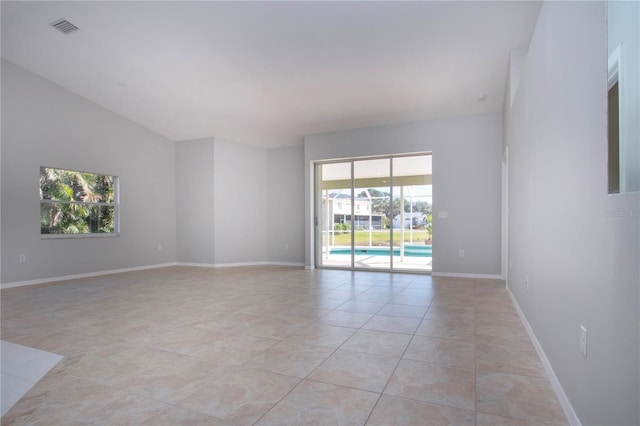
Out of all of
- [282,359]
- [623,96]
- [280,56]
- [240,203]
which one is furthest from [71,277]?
[623,96]

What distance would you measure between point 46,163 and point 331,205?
552cm

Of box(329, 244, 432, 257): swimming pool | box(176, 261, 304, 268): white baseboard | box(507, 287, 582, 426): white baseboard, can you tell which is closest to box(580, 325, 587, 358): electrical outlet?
box(507, 287, 582, 426): white baseboard

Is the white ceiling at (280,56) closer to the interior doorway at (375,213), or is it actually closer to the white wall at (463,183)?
the white wall at (463,183)

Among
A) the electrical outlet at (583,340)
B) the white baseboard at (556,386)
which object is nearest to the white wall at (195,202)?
the white baseboard at (556,386)

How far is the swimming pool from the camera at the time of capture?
22.6 feet

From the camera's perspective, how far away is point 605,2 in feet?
4.42

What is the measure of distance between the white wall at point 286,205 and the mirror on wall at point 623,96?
23.9 feet

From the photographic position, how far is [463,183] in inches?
250

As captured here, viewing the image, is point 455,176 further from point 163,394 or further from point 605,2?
point 163,394

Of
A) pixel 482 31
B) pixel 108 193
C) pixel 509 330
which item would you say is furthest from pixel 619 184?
pixel 108 193

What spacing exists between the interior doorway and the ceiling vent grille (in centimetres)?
483

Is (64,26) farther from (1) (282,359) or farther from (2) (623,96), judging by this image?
(2) (623,96)

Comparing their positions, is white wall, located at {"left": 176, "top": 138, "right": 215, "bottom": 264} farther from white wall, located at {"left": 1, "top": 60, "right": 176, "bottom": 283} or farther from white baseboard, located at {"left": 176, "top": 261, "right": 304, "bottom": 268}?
white wall, located at {"left": 1, "top": 60, "right": 176, "bottom": 283}

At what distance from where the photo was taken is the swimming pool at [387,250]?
272 inches
